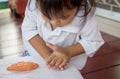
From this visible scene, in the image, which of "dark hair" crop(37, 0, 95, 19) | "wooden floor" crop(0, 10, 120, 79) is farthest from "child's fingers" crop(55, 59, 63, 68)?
"wooden floor" crop(0, 10, 120, 79)

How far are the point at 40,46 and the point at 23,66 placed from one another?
5.1 inches

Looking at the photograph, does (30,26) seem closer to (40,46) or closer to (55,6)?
(40,46)

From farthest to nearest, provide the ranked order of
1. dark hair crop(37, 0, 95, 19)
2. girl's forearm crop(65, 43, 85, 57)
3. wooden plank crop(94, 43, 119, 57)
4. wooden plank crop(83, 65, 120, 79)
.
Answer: wooden plank crop(94, 43, 119, 57)
wooden plank crop(83, 65, 120, 79)
girl's forearm crop(65, 43, 85, 57)
dark hair crop(37, 0, 95, 19)

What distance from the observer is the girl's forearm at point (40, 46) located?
0.67 metres

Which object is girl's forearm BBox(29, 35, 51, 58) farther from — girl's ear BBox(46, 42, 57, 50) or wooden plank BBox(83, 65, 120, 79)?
wooden plank BBox(83, 65, 120, 79)

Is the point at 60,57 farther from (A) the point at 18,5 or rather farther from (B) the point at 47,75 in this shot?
(A) the point at 18,5

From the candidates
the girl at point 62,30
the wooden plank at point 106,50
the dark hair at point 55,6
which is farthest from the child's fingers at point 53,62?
the wooden plank at point 106,50

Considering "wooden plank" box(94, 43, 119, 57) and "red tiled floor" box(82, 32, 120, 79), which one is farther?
"wooden plank" box(94, 43, 119, 57)

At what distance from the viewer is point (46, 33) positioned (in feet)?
2.32

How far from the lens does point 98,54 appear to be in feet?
4.34

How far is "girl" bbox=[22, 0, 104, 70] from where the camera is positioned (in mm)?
532

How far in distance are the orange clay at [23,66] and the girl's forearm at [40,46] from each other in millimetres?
83

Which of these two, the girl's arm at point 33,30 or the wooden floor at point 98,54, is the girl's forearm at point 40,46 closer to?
the girl's arm at point 33,30

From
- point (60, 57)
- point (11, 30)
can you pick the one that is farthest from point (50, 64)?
point (11, 30)
